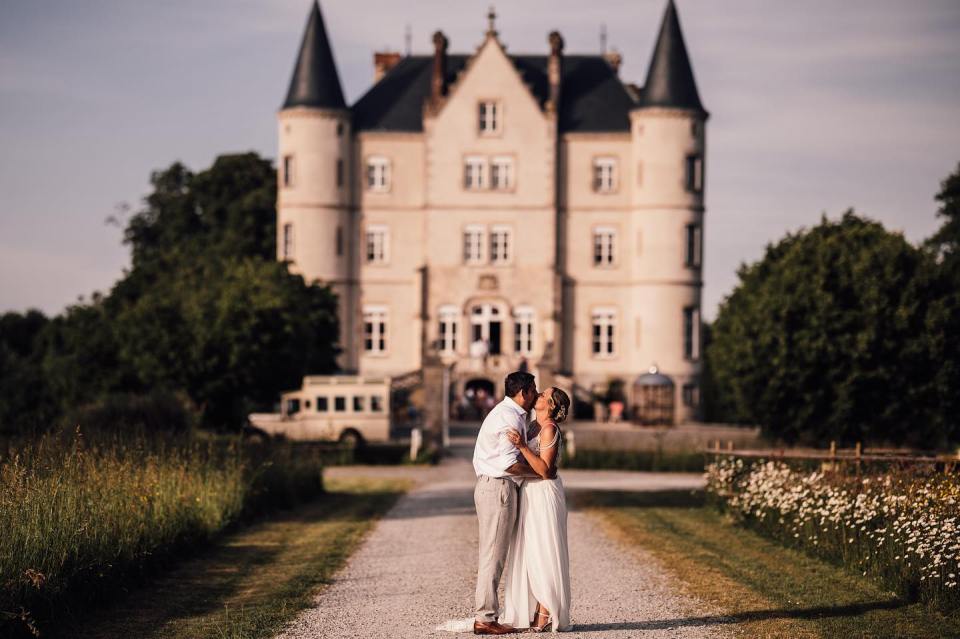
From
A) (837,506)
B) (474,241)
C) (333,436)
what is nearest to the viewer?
(837,506)

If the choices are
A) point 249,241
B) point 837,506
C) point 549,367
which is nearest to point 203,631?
point 837,506

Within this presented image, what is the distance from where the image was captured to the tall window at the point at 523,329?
203ft

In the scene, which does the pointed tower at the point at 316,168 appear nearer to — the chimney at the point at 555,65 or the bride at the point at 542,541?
the chimney at the point at 555,65

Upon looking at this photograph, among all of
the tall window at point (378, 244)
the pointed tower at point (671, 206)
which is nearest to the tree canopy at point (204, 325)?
the tall window at point (378, 244)

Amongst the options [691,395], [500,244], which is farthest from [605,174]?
[691,395]

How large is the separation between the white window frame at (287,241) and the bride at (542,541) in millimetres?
51567

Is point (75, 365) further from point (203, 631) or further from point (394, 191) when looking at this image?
point (203, 631)

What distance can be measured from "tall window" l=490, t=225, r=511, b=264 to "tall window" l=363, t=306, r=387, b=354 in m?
5.19

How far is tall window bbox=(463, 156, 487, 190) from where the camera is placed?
204ft

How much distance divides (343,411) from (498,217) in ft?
68.2

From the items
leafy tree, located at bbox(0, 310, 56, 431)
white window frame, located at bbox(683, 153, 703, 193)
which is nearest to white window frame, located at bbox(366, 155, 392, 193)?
white window frame, located at bbox(683, 153, 703, 193)

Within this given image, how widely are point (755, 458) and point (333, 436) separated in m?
19.3

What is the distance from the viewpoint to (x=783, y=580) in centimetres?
1388

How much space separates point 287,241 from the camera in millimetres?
Answer: 62438
